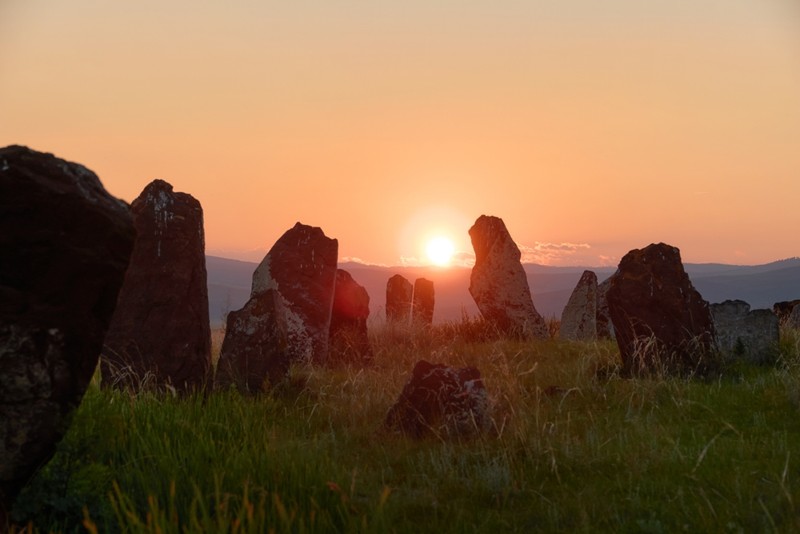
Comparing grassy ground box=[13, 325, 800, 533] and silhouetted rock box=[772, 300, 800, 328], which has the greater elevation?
silhouetted rock box=[772, 300, 800, 328]

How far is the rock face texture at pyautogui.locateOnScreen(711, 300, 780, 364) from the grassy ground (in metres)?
2.65

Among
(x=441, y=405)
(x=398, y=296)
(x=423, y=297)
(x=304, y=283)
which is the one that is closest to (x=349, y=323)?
(x=304, y=283)

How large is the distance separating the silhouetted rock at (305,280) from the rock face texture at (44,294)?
28.7 ft

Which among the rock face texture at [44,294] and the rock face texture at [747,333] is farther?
the rock face texture at [747,333]

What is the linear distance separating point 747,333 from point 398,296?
10.8 meters

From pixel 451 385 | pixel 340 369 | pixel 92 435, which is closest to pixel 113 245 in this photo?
pixel 92 435

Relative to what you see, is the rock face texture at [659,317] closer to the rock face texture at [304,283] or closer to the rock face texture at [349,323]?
→ the rock face texture at [349,323]

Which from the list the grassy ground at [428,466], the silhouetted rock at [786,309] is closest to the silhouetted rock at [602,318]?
the silhouetted rock at [786,309]

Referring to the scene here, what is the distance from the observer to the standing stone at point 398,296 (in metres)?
21.9

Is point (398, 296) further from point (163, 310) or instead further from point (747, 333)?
point (163, 310)

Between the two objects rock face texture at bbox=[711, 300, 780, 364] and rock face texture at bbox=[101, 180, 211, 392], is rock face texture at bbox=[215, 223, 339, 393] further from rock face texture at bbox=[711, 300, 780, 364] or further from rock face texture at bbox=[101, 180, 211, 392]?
rock face texture at bbox=[711, 300, 780, 364]

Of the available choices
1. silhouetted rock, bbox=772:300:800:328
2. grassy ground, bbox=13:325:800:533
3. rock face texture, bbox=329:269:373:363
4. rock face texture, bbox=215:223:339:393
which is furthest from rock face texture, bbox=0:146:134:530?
silhouetted rock, bbox=772:300:800:328

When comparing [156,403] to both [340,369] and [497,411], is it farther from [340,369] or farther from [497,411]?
[340,369]

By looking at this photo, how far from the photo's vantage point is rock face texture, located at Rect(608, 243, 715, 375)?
11.7m
